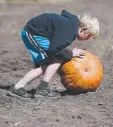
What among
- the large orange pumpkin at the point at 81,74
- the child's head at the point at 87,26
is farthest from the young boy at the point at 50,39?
the large orange pumpkin at the point at 81,74

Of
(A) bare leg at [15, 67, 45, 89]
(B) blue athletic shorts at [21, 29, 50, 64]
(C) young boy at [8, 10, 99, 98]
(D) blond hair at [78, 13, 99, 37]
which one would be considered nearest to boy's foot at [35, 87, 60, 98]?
(C) young boy at [8, 10, 99, 98]

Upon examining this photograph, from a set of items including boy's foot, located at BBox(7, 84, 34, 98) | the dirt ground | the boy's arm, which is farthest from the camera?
boy's foot, located at BBox(7, 84, 34, 98)

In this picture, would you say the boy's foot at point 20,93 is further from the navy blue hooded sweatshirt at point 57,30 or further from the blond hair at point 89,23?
the blond hair at point 89,23

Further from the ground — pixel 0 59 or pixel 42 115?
pixel 42 115

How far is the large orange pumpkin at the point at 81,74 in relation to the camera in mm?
8641

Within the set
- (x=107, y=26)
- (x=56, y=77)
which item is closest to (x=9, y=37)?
(x=107, y=26)

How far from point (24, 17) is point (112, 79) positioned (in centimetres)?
938

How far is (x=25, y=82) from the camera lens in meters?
8.55

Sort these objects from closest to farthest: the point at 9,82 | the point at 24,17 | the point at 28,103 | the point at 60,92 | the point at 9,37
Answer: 1. the point at 28,103
2. the point at 60,92
3. the point at 9,82
4. the point at 9,37
5. the point at 24,17

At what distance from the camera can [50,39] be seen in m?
8.50

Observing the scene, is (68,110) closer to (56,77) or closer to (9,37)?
(56,77)

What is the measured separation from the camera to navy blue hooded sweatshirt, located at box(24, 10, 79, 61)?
27.4 feet

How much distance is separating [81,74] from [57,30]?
77 cm

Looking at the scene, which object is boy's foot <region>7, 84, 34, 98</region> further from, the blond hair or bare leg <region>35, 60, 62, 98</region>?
the blond hair
